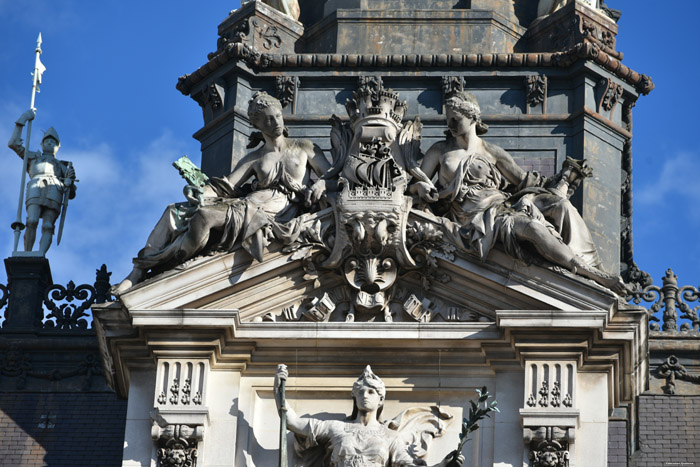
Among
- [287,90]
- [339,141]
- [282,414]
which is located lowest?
[282,414]

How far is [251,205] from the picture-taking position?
2844 cm

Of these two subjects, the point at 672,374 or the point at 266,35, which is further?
the point at 266,35

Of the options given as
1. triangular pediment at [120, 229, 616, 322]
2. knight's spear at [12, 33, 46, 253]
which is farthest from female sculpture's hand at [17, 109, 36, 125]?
triangular pediment at [120, 229, 616, 322]

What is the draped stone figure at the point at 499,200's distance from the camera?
90.7 feet

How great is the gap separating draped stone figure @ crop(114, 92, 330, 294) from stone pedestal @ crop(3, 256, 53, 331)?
399cm

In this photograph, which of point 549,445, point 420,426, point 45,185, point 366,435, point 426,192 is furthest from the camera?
point 45,185

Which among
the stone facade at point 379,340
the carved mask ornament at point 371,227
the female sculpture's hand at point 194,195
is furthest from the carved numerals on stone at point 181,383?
the female sculpture's hand at point 194,195

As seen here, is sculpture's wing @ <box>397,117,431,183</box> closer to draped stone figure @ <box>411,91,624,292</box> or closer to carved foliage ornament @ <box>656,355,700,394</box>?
draped stone figure @ <box>411,91,624,292</box>

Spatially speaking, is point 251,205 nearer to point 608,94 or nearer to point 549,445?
point 549,445

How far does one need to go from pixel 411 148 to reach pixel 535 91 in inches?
179

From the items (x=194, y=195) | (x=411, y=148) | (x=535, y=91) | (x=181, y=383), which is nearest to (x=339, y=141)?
(x=411, y=148)

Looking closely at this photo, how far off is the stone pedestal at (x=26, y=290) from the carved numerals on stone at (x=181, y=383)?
454 cm

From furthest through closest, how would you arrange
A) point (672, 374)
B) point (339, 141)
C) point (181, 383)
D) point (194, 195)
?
1. point (672, 374)
2. point (339, 141)
3. point (194, 195)
4. point (181, 383)

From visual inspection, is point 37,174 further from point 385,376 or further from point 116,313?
point 385,376
